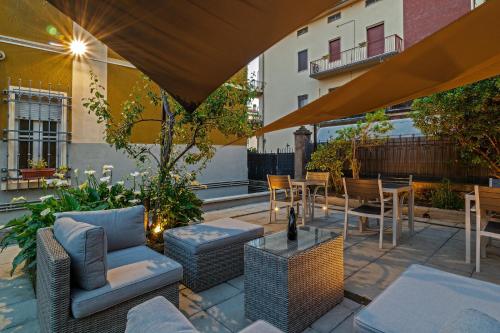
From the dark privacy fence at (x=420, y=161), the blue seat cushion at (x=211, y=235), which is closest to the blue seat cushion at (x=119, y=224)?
the blue seat cushion at (x=211, y=235)

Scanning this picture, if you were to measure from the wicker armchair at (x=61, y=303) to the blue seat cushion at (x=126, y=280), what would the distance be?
2.0 inches

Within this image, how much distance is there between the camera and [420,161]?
6.93m

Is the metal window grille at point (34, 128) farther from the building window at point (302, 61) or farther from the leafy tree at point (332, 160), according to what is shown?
the building window at point (302, 61)

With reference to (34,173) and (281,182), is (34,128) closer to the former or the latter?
(34,173)

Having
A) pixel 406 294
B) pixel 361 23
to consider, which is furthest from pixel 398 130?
pixel 406 294

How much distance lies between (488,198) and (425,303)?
7.61 feet

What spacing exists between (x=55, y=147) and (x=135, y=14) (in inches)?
219

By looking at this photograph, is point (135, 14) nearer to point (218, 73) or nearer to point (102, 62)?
point (218, 73)

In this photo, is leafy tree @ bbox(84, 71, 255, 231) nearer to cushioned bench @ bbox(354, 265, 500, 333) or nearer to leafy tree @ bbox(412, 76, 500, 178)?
cushioned bench @ bbox(354, 265, 500, 333)

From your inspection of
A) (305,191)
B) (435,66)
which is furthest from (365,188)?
(435,66)

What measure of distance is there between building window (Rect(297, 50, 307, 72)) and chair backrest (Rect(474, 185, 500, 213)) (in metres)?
13.8

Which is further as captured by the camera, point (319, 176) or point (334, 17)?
point (334, 17)

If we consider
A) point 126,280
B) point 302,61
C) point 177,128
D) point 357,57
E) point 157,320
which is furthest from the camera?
point 302,61

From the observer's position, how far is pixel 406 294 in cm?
163
